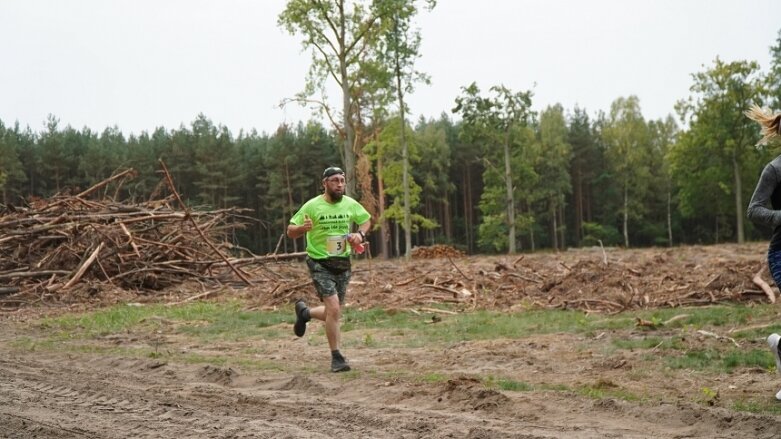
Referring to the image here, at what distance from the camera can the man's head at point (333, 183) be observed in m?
7.48

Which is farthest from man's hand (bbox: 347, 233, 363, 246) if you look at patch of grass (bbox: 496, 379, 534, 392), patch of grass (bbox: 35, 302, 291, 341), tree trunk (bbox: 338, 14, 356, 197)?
tree trunk (bbox: 338, 14, 356, 197)

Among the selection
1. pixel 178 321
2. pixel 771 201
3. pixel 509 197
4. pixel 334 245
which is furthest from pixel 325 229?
pixel 509 197

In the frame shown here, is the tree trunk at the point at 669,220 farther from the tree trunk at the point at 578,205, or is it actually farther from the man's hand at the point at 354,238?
the man's hand at the point at 354,238

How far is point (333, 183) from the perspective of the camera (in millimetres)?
7473

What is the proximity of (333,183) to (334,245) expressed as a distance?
2.08ft

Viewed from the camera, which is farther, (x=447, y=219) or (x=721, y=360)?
(x=447, y=219)

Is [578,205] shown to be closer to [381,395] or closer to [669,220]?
[669,220]

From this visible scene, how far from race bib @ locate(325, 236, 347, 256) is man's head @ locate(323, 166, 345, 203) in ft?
1.32

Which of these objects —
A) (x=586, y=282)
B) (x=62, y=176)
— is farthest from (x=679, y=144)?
(x=62, y=176)

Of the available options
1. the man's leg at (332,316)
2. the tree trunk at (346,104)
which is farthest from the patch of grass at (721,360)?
the tree trunk at (346,104)

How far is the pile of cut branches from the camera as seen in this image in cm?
1755

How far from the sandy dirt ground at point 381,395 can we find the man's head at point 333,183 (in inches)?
71.1

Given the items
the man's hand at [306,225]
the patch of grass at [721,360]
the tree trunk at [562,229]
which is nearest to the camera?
the patch of grass at [721,360]

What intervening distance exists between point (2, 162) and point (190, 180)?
633 inches
